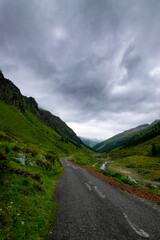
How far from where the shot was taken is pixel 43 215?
734 cm

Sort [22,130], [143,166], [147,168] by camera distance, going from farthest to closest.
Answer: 1. [22,130]
2. [143,166]
3. [147,168]

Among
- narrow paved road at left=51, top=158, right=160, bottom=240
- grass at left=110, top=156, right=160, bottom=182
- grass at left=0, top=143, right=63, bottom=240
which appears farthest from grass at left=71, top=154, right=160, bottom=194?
grass at left=0, top=143, right=63, bottom=240

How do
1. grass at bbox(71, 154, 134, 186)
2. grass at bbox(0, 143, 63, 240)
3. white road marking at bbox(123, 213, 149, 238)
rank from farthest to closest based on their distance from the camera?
1. grass at bbox(71, 154, 134, 186)
2. white road marking at bbox(123, 213, 149, 238)
3. grass at bbox(0, 143, 63, 240)

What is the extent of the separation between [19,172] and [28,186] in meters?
2.06

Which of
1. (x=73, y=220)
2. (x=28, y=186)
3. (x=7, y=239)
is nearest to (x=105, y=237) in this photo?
(x=73, y=220)

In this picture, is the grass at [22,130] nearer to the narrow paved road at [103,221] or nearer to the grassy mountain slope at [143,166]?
the grassy mountain slope at [143,166]

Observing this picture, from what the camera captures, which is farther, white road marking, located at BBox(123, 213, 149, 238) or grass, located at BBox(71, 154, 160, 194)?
grass, located at BBox(71, 154, 160, 194)

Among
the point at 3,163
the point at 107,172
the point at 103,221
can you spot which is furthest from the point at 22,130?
the point at 103,221

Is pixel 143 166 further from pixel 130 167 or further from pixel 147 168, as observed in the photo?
pixel 130 167

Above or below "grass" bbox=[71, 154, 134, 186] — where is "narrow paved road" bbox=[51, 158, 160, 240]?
above

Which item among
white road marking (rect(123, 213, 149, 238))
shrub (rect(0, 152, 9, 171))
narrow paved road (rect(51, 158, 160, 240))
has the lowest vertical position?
narrow paved road (rect(51, 158, 160, 240))

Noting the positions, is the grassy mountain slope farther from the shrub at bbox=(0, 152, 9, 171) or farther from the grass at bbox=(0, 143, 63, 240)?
the shrub at bbox=(0, 152, 9, 171)

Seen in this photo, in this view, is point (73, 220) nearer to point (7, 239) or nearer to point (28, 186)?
point (7, 239)

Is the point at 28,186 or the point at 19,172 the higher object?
the point at 19,172
